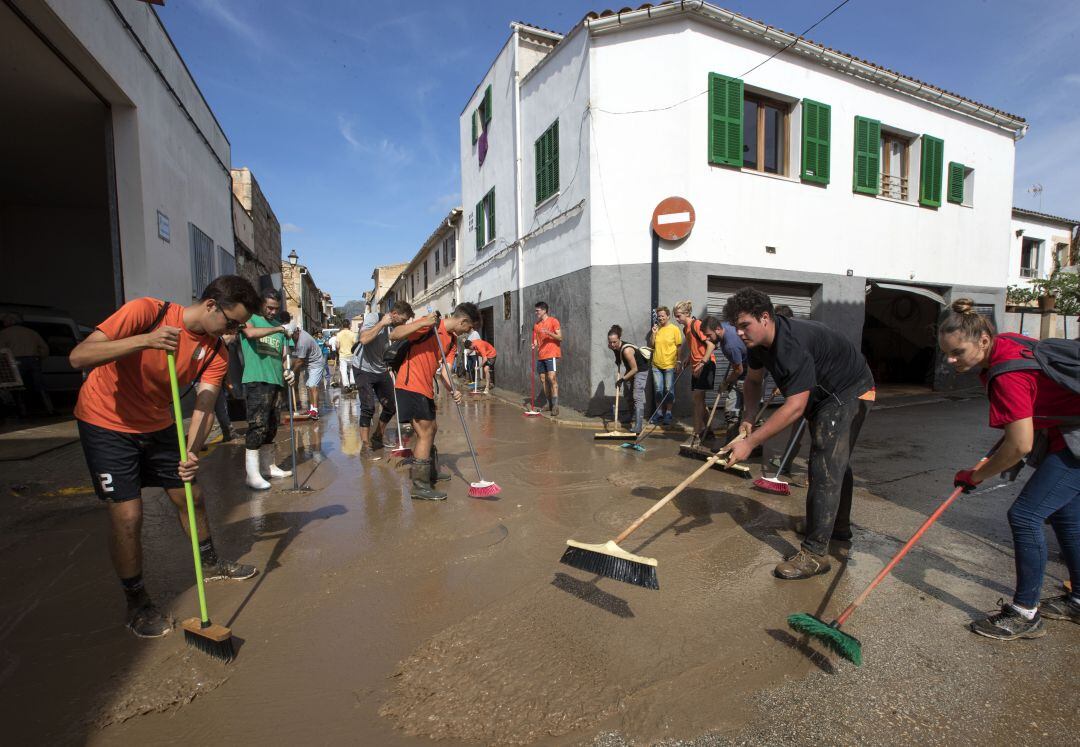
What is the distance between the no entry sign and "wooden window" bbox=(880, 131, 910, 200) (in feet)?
18.8

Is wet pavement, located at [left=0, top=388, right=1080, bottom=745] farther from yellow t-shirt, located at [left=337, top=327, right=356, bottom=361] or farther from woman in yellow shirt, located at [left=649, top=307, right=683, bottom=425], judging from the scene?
yellow t-shirt, located at [left=337, top=327, right=356, bottom=361]

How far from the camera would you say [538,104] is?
11188mm

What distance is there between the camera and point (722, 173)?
933 centimetres

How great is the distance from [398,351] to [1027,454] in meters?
4.40

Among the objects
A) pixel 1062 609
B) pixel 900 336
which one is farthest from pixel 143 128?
pixel 900 336

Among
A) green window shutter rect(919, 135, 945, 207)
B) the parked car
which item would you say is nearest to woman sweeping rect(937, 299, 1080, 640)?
green window shutter rect(919, 135, 945, 207)

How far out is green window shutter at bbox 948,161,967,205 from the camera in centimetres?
1215

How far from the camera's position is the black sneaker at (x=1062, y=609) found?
2.74 meters

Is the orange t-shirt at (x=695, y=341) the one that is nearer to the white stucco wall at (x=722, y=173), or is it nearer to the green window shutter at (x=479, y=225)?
the white stucco wall at (x=722, y=173)

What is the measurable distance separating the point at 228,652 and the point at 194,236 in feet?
34.3

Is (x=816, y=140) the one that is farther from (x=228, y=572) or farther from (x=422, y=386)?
(x=228, y=572)

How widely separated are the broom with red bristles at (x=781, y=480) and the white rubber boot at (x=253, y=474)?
482 cm

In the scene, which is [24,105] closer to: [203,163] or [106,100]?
[106,100]

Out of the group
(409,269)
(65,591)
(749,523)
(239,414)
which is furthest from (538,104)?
(409,269)
